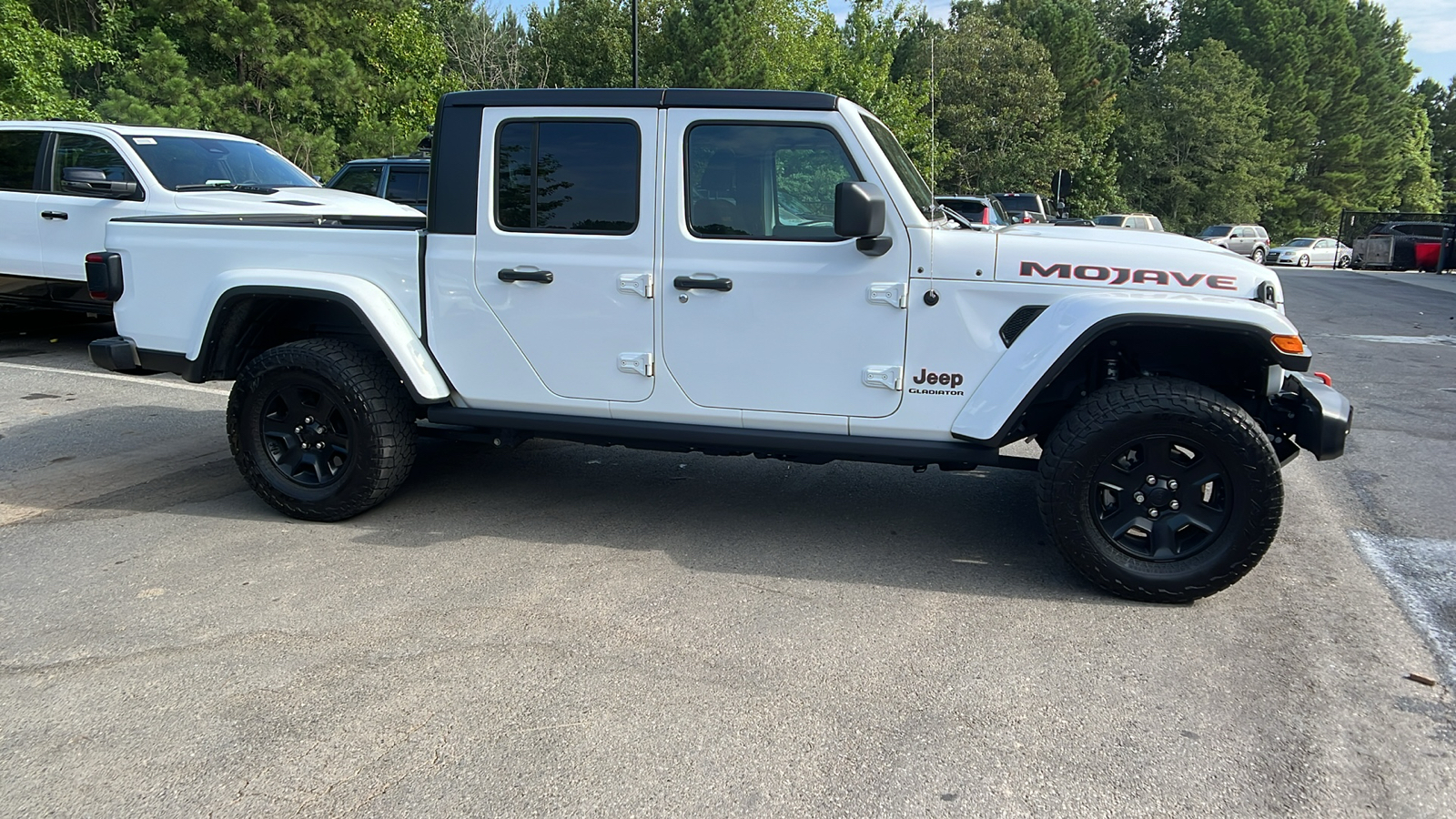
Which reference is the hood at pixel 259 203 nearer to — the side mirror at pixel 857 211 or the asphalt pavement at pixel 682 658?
the asphalt pavement at pixel 682 658

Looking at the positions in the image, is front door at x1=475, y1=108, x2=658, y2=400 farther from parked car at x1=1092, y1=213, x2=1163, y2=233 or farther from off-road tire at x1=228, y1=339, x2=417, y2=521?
parked car at x1=1092, y1=213, x2=1163, y2=233

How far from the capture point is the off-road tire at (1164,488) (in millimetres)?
3785

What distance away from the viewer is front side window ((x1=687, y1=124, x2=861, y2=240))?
415cm

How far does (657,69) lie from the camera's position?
35.4 m

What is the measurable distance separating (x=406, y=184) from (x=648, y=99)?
27.9ft

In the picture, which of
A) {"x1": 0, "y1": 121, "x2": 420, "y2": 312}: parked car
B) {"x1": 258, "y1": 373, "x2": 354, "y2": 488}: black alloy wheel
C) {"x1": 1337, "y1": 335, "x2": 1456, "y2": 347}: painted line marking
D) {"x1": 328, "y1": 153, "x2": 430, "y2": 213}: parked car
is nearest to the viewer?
{"x1": 258, "y1": 373, "x2": 354, "y2": 488}: black alloy wheel

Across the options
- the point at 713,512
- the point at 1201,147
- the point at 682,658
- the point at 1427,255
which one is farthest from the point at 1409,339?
the point at 1201,147

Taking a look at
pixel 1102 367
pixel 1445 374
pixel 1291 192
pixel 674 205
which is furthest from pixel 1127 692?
pixel 1291 192

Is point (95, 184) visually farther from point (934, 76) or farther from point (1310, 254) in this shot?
point (1310, 254)

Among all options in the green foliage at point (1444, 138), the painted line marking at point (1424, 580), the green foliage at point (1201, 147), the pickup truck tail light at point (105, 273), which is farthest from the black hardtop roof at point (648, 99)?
the green foliage at point (1444, 138)

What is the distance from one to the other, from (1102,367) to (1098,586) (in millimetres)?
946

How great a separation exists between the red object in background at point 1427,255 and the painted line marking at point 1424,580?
2965 cm

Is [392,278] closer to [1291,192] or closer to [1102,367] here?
[1102,367]

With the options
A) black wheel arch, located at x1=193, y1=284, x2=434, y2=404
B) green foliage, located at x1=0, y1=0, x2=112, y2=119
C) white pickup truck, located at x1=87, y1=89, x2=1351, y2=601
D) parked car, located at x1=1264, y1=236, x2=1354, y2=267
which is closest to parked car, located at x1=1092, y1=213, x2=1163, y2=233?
parked car, located at x1=1264, y1=236, x2=1354, y2=267
